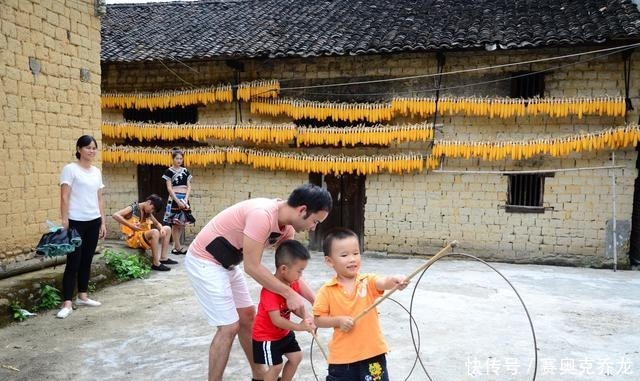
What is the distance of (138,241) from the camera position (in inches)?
318

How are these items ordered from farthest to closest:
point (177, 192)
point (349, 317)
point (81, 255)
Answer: point (177, 192), point (81, 255), point (349, 317)

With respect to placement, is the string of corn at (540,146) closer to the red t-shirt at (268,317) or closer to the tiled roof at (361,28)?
the tiled roof at (361,28)

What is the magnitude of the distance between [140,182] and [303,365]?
335 inches

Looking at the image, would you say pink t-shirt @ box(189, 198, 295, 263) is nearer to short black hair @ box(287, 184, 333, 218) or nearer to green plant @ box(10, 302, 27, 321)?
short black hair @ box(287, 184, 333, 218)

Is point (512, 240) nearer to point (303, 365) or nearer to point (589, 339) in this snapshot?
point (589, 339)

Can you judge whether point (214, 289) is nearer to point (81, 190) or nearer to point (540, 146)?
point (81, 190)

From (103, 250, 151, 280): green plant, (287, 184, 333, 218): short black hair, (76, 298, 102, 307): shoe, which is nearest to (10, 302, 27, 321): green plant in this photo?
(76, 298, 102, 307): shoe

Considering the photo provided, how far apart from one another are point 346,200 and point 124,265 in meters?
4.76

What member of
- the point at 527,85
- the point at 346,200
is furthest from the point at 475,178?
the point at 346,200

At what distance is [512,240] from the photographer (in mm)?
9672

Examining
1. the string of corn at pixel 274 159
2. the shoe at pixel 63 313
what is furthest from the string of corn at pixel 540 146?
the shoe at pixel 63 313

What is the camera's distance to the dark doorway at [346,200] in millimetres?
10461

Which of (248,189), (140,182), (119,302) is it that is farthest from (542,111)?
(140,182)

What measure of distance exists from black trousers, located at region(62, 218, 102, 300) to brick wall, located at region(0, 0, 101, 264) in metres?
1.19
